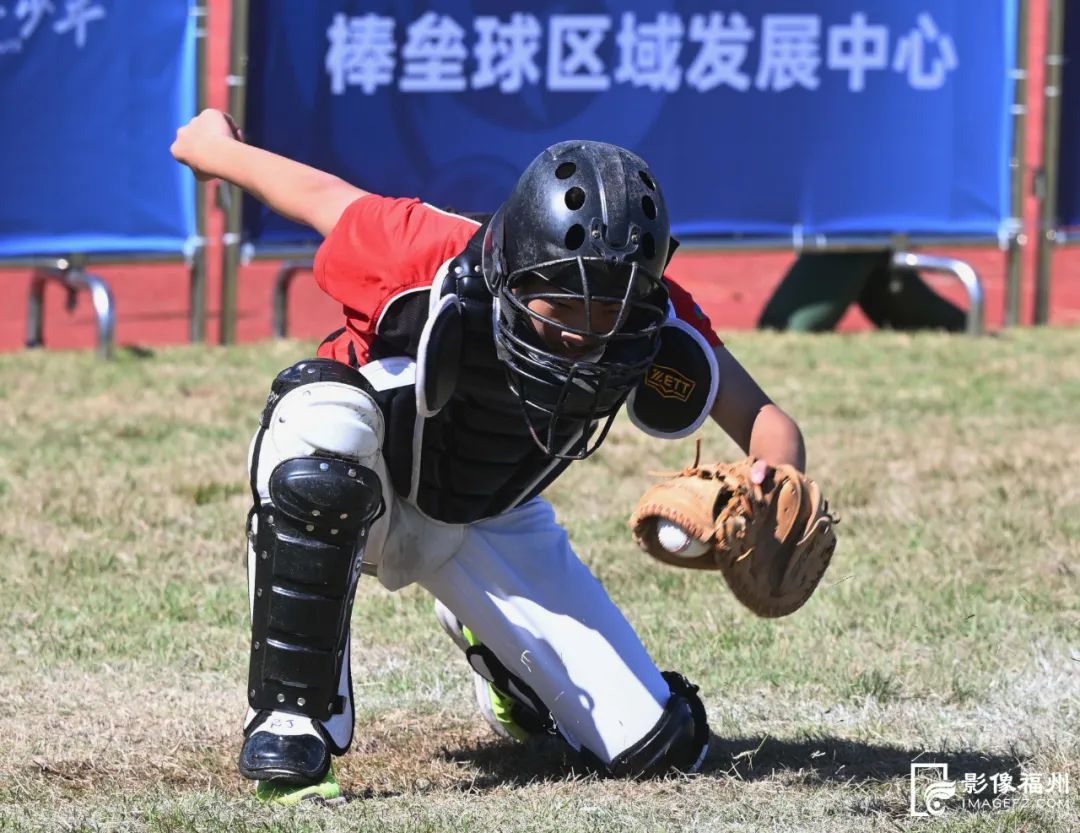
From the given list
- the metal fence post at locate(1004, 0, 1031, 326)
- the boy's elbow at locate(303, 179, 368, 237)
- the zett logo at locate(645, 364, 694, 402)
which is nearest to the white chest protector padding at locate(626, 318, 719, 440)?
the zett logo at locate(645, 364, 694, 402)

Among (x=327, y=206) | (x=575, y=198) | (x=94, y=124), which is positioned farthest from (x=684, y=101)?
(x=575, y=198)

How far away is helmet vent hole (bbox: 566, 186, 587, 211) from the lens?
3.02 meters

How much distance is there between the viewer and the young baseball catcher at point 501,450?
9.98 feet

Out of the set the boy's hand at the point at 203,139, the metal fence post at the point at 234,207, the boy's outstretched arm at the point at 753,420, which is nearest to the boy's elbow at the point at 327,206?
the boy's hand at the point at 203,139

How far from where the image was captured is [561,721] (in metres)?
3.60

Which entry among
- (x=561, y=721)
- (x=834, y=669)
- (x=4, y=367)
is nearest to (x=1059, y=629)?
(x=834, y=669)

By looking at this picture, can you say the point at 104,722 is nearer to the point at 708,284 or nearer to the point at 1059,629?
the point at 1059,629

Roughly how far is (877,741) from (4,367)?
5.28 m

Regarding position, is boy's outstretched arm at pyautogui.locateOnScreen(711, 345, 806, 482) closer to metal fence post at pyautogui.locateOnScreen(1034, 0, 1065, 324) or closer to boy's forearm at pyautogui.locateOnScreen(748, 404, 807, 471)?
boy's forearm at pyautogui.locateOnScreen(748, 404, 807, 471)

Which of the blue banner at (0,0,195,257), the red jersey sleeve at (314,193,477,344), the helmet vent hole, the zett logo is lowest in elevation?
the blue banner at (0,0,195,257)

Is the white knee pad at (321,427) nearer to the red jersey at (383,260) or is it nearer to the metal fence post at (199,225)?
the red jersey at (383,260)

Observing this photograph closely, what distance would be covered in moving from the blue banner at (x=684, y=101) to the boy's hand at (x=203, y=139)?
4.82 metres

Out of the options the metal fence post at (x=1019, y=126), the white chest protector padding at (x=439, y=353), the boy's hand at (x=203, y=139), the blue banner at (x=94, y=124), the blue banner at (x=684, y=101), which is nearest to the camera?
the white chest protector padding at (x=439, y=353)

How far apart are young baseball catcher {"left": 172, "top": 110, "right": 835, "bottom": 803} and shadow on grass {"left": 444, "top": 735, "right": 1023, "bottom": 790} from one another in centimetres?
8
